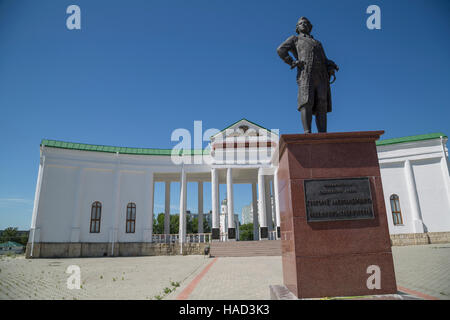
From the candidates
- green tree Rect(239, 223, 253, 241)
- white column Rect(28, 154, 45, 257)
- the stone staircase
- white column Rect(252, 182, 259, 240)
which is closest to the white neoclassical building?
white column Rect(28, 154, 45, 257)

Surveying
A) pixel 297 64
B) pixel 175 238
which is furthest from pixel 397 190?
pixel 297 64

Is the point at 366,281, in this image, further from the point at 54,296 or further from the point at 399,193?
the point at 399,193

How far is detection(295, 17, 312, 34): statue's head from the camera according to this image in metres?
5.66

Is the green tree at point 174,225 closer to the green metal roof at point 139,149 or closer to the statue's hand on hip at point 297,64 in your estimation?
the green metal roof at point 139,149

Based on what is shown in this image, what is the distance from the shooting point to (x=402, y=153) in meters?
23.2

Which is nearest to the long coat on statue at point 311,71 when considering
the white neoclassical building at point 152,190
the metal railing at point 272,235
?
the white neoclassical building at point 152,190

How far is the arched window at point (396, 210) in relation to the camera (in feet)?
73.9

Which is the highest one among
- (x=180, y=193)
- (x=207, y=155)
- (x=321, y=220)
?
(x=207, y=155)

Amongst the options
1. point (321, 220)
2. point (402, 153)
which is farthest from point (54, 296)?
point (402, 153)

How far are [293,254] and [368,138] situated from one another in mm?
2350

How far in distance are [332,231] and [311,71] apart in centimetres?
305

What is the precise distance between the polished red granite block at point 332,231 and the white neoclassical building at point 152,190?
1731 cm

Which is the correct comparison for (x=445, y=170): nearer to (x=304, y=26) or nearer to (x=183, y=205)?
(x=183, y=205)

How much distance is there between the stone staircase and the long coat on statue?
1614 cm
